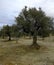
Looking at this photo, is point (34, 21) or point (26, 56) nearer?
point (26, 56)

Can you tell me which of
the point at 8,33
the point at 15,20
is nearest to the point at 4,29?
the point at 8,33

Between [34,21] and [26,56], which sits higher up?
[34,21]

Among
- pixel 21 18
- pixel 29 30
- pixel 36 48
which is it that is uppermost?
pixel 21 18

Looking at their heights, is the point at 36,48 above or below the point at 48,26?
below

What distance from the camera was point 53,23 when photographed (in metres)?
36.7

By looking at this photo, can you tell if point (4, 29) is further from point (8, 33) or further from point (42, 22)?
point (42, 22)

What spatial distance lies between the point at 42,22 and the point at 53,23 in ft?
7.94

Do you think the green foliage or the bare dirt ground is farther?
the green foliage

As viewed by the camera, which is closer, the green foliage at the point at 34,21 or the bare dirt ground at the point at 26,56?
the bare dirt ground at the point at 26,56

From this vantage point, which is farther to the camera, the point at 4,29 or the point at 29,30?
the point at 4,29

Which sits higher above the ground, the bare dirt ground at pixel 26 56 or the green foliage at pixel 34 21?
the green foliage at pixel 34 21

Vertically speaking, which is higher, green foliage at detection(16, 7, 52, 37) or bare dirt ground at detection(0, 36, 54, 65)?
green foliage at detection(16, 7, 52, 37)

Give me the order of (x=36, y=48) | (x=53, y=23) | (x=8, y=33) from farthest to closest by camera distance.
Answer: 1. (x=8, y=33)
2. (x=53, y=23)
3. (x=36, y=48)

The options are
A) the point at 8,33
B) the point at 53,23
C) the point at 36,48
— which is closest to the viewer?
the point at 36,48
